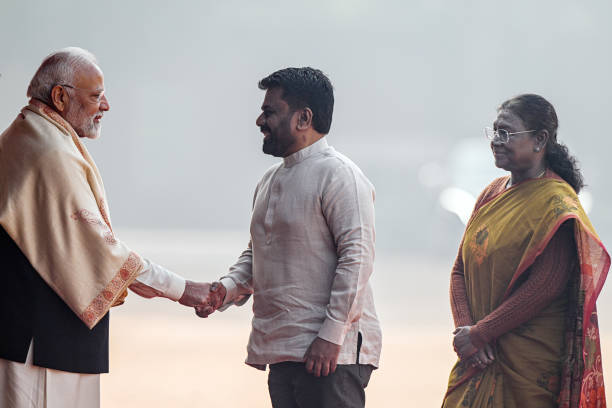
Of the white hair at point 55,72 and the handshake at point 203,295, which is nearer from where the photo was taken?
the white hair at point 55,72

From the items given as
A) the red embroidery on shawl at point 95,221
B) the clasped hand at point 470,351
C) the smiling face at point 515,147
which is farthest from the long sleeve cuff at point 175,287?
the smiling face at point 515,147

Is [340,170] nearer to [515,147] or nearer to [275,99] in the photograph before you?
[275,99]

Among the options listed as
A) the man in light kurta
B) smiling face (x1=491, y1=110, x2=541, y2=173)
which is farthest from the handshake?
smiling face (x1=491, y1=110, x2=541, y2=173)

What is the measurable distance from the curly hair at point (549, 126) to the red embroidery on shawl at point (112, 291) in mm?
1438

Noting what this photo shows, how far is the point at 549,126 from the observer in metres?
2.61

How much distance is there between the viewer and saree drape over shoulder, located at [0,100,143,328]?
216cm

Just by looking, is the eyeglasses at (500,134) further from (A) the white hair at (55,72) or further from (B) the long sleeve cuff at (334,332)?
(A) the white hair at (55,72)

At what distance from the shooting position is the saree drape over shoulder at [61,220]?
7.09ft

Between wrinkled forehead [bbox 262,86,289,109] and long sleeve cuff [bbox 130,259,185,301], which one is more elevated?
wrinkled forehead [bbox 262,86,289,109]

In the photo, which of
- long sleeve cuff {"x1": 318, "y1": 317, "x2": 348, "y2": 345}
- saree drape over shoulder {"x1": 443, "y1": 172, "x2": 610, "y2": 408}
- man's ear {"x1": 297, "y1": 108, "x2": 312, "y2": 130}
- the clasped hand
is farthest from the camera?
the clasped hand

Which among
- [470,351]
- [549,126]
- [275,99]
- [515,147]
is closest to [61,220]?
[275,99]

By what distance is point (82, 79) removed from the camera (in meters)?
2.39

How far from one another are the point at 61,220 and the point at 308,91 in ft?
2.81

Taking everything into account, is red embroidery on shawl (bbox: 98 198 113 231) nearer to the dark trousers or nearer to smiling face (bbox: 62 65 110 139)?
smiling face (bbox: 62 65 110 139)
